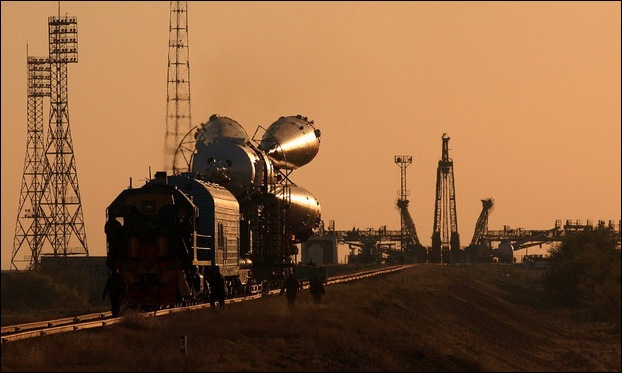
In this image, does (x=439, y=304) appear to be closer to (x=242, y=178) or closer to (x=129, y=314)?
(x=242, y=178)

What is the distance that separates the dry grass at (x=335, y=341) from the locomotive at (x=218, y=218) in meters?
1.83

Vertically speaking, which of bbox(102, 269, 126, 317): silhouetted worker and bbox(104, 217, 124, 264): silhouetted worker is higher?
bbox(104, 217, 124, 264): silhouetted worker

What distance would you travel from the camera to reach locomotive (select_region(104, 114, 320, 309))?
144ft

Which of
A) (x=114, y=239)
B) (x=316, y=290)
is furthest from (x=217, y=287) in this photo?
(x=114, y=239)

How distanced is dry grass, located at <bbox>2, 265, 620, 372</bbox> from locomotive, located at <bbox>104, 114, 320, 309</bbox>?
183 centimetres

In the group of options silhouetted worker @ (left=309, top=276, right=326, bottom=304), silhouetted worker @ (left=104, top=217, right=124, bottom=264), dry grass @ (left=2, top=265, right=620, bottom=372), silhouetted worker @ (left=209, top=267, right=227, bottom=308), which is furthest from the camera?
silhouetted worker @ (left=309, top=276, right=326, bottom=304)

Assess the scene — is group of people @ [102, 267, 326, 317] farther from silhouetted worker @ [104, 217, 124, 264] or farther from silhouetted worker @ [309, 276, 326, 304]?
silhouetted worker @ [104, 217, 124, 264]

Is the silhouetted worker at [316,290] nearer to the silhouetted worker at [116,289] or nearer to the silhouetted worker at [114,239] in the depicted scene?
the silhouetted worker at [114,239]

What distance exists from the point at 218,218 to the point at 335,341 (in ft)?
47.5

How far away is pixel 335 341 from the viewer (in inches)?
1491

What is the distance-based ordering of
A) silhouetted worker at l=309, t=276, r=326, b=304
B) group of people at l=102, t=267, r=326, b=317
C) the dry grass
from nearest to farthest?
the dry grass → group of people at l=102, t=267, r=326, b=317 → silhouetted worker at l=309, t=276, r=326, b=304

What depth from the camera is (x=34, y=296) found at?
70.6 meters

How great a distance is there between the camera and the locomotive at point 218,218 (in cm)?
4391

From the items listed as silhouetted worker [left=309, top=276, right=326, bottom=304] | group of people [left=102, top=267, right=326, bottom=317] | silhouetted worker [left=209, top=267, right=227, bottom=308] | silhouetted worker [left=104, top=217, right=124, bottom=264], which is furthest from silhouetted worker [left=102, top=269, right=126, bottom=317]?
silhouetted worker [left=309, top=276, right=326, bottom=304]
